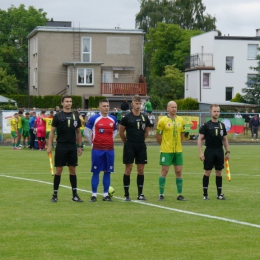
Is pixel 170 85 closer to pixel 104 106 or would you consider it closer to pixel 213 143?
pixel 213 143

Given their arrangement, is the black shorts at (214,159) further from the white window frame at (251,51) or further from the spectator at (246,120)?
the white window frame at (251,51)

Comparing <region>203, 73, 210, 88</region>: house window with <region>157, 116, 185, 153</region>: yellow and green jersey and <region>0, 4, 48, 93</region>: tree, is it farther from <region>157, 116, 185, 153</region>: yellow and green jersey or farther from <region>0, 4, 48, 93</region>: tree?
<region>157, 116, 185, 153</region>: yellow and green jersey

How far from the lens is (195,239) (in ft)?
31.5

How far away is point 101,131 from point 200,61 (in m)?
66.0

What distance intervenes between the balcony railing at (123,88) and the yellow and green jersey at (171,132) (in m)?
55.3

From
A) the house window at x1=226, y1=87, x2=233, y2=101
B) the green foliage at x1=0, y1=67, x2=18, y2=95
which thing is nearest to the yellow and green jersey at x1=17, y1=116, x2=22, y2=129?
the house window at x1=226, y1=87, x2=233, y2=101

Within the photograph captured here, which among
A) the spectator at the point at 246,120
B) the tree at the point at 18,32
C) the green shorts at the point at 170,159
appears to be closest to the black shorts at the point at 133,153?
the green shorts at the point at 170,159

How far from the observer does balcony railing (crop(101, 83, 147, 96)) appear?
2729 inches

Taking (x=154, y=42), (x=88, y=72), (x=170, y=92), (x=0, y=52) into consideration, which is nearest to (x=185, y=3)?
(x=154, y=42)

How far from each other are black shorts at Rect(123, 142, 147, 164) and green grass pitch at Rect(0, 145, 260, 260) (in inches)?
32.4

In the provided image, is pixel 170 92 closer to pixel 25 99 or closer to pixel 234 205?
pixel 25 99

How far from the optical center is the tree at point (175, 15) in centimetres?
9881

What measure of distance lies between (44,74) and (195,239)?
63731 millimetres

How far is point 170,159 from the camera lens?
1411cm
